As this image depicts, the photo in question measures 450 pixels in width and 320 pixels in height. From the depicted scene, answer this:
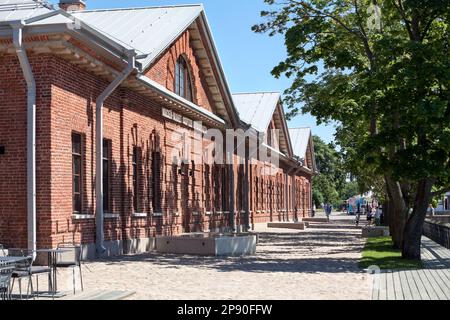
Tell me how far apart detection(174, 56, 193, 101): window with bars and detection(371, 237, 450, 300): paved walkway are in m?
10.9

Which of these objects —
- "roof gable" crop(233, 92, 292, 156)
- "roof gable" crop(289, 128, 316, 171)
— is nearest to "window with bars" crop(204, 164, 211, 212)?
"roof gable" crop(233, 92, 292, 156)

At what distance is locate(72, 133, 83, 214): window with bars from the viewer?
15594 mm

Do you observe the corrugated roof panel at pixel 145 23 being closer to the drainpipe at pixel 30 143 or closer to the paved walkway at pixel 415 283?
the drainpipe at pixel 30 143

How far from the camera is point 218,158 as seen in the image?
2897 cm

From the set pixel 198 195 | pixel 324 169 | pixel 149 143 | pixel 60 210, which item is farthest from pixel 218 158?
pixel 324 169

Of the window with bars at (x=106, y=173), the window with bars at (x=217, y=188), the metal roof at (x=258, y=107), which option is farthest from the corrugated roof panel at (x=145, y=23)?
the metal roof at (x=258, y=107)

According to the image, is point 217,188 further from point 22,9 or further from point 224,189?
point 22,9

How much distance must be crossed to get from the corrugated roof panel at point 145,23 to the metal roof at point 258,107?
535 inches

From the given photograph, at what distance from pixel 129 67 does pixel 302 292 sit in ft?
27.3

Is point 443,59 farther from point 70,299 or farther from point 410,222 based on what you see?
point 70,299

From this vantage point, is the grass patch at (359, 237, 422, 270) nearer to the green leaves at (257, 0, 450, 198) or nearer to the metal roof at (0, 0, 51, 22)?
the green leaves at (257, 0, 450, 198)

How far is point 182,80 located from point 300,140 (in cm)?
3556

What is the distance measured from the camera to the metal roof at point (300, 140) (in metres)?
56.4

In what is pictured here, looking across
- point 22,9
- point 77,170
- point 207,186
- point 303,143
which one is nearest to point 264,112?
point 207,186
